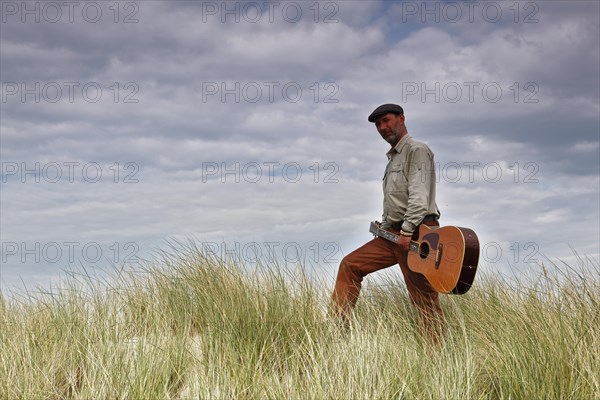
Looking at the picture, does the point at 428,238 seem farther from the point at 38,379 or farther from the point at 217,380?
the point at 38,379

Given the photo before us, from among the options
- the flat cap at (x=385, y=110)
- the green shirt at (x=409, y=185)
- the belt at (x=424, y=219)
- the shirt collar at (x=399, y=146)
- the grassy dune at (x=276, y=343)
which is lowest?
the grassy dune at (x=276, y=343)

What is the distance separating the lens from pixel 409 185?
5863 mm

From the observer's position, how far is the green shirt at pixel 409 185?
570 cm

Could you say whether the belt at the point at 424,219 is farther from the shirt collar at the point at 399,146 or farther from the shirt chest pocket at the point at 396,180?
the shirt collar at the point at 399,146

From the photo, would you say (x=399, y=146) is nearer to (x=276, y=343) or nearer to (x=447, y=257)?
(x=447, y=257)

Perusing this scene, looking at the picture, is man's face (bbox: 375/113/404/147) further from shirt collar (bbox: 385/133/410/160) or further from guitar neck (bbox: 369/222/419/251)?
guitar neck (bbox: 369/222/419/251)

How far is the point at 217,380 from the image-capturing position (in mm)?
4441

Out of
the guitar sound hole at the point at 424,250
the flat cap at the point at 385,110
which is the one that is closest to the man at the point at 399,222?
the flat cap at the point at 385,110

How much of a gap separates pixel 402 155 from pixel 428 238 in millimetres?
863

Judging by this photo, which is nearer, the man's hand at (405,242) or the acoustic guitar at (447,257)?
the acoustic guitar at (447,257)

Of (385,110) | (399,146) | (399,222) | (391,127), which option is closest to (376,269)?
(399,222)

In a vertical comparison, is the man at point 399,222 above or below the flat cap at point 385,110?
below

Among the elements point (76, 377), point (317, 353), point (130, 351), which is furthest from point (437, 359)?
point (76, 377)

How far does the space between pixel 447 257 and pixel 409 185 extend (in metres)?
0.80
